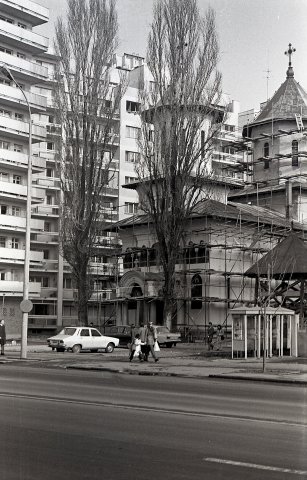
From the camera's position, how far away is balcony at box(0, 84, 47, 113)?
5850 cm

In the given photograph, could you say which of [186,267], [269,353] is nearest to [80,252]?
[186,267]

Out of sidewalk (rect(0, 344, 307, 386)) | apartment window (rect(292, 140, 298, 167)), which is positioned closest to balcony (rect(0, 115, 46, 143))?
apartment window (rect(292, 140, 298, 167))

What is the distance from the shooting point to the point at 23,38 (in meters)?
60.2

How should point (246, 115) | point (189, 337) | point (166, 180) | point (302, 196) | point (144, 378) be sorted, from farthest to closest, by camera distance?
point (246, 115) → point (302, 196) → point (189, 337) → point (166, 180) → point (144, 378)

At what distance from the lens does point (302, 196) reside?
5806 centimetres

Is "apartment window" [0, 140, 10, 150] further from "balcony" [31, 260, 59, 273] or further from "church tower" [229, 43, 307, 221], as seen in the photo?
"church tower" [229, 43, 307, 221]

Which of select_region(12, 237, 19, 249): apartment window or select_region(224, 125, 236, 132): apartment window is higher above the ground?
select_region(224, 125, 236, 132): apartment window

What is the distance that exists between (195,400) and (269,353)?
16036 millimetres

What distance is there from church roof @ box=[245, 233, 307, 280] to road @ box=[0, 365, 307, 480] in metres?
16.3

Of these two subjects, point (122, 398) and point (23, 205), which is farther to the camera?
point (23, 205)

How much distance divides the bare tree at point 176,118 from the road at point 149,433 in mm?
26531

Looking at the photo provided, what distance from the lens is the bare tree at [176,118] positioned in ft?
138

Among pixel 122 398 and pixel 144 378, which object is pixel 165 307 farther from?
pixel 122 398

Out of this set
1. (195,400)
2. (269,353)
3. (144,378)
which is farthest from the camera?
(269,353)
